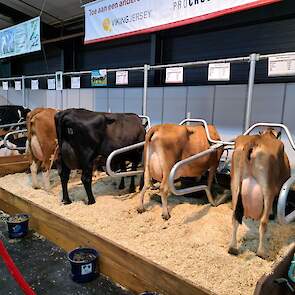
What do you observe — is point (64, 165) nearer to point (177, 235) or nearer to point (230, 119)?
point (177, 235)

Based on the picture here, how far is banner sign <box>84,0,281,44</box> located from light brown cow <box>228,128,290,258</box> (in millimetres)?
1433

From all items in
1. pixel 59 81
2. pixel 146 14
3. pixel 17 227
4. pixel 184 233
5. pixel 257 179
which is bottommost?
pixel 17 227

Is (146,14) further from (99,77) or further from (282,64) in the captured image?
(282,64)

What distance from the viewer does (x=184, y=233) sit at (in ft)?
6.27

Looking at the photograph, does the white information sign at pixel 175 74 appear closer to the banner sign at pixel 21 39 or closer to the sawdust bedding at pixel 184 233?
the sawdust bedding at pixel 184 233

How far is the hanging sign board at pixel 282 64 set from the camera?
2080mm

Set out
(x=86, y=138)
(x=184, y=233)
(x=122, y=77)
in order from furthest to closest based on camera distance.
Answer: (x=122, y=77)
(x=86, y=138)
(x=184, y=233)

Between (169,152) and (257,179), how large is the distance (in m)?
0.72

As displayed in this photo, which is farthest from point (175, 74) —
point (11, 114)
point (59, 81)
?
point (11, 114)

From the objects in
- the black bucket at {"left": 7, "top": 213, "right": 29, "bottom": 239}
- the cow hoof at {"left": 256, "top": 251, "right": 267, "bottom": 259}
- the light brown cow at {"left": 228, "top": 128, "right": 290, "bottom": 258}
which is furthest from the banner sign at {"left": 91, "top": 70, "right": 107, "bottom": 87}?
the cow hoof at {"left": 256, "top": 251, "right": 267, "bottom": 259}

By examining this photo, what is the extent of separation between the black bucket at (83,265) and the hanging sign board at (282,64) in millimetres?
1831

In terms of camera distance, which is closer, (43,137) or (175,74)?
(43,137)

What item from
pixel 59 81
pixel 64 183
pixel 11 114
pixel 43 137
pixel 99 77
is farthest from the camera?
pixel 11 114

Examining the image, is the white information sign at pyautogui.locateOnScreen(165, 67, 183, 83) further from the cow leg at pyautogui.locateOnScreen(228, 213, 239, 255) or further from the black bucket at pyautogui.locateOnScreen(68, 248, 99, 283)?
the black bucket at pyautogui.locateOnScreen(68, 248, 99, 283)
